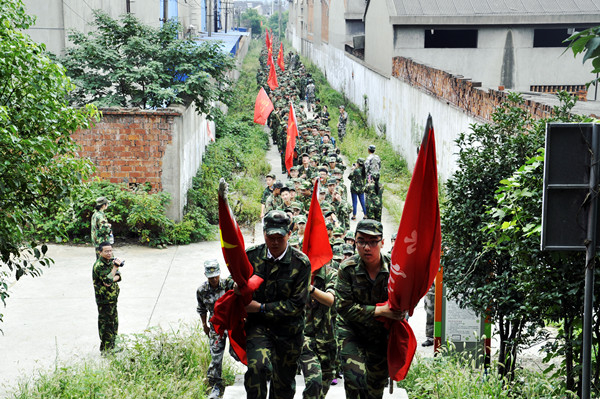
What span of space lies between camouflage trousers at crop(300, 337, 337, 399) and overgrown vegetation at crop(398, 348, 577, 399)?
32.6 inches

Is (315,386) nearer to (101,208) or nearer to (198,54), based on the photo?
(101,208)

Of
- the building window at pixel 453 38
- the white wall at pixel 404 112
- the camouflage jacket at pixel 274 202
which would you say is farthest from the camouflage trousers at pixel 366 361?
the building window at pixel 453 38

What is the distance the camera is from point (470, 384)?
283 inches

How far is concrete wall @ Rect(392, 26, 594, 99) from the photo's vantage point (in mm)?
26797

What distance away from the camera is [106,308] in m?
9.29

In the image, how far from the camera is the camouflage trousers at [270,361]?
5988 millimetres

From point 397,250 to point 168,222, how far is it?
10.2 m

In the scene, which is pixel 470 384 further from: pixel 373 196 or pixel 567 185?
pixel 373 196

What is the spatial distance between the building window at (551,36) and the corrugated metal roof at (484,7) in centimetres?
120

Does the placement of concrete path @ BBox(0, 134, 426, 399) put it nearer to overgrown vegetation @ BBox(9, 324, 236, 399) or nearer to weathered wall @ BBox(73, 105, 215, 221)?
overgrown vegetation @ BBox(9, 324, 236, 399)

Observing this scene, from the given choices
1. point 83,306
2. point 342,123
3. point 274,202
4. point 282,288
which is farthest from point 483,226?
point 342,123

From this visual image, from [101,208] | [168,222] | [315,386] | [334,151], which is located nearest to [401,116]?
[334,151]

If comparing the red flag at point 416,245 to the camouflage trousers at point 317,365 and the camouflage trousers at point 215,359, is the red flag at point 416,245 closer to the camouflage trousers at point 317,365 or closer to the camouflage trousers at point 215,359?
the camouflage trousers at point 317,365

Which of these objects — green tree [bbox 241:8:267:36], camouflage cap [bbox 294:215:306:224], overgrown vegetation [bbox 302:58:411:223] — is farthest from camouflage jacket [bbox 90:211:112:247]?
green tree [bbox 241:8:267:36]
